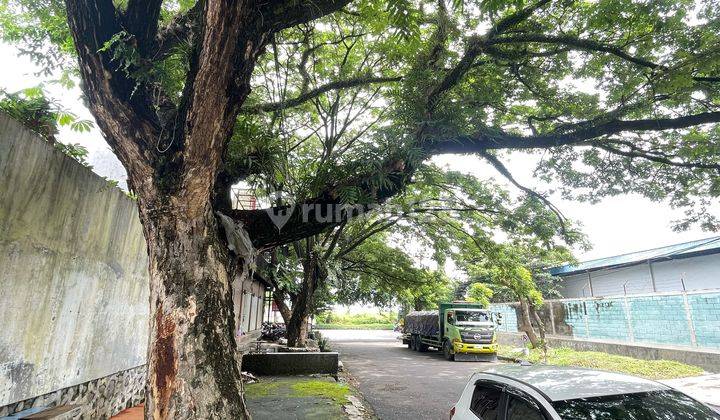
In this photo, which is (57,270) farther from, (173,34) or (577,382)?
(577,382)

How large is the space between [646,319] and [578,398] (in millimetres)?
12031

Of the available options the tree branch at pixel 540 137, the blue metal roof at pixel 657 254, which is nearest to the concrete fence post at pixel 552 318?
the blue metal roof at pixel 657 254

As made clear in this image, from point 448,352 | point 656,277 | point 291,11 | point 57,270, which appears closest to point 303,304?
point 448,352

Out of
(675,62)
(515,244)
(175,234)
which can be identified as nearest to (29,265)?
(175,234)

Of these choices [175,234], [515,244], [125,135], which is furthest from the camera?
[515,244]

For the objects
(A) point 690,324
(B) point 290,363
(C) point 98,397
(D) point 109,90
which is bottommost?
(B) point 290,363

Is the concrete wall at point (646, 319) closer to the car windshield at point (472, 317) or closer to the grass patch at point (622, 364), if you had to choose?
the grass patch at point (622, 364)

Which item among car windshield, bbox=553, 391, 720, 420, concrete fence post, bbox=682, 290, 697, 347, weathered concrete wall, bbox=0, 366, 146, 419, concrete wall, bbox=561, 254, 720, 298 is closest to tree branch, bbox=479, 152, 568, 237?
car windshield, bbox=553, 391, 720, 420

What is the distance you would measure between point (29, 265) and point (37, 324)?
2.13 ft

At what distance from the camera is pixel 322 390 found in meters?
8.88

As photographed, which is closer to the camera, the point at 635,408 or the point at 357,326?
the point at 635,408

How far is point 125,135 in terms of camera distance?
4.00 metres

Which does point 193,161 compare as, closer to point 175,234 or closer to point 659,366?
point 175,234

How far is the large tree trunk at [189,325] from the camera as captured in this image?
3343 mm
